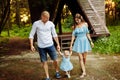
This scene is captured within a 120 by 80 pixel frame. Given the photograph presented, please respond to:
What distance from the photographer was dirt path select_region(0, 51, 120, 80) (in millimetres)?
11359

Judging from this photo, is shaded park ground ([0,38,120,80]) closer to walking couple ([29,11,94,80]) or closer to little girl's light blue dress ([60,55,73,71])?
little girl's light blue dress ([60,55,73,71])

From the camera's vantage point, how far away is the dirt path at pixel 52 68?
1136 centimetres

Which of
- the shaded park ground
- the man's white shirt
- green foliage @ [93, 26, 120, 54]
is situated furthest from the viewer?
green foliage @ [93, 26, 120, 54]

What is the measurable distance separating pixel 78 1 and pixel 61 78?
34.4 feet

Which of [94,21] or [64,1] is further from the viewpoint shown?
[64,1]

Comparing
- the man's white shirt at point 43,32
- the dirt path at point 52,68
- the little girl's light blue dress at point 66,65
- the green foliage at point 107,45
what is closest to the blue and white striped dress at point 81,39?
the little girl's light blue dress at point 66,65

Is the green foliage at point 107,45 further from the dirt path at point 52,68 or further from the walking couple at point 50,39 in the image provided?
the walking couple at point 50,39

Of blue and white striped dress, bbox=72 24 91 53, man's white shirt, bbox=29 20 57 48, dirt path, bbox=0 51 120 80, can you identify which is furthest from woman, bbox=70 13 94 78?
man's white shirt, bbox=29 20 57 48

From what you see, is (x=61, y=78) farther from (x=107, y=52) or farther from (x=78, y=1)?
(x=78, y=1)

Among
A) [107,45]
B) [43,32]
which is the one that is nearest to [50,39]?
[43,32]

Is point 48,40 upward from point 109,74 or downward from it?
upward

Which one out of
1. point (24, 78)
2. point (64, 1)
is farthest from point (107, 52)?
point (64, 1)

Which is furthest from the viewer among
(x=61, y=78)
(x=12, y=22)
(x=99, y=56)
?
(x=12, y=22)

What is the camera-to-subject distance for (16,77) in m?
11.5
